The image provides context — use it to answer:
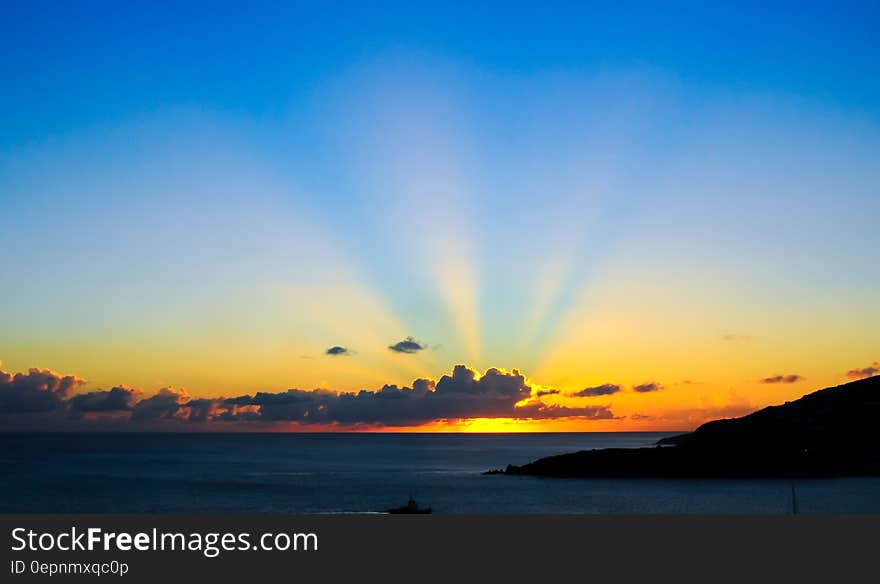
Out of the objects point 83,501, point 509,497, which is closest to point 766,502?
point 509,497

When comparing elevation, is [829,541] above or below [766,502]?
above

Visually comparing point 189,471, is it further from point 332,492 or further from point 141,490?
point 332,492

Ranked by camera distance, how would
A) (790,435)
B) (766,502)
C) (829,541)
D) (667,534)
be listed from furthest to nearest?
(790,435) < (766,502) < (667,534) < (829,541)

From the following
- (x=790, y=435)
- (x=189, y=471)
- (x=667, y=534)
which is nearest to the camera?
(x=667, y=534)

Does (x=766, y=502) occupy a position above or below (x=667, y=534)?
below

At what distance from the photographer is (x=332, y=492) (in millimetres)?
103188

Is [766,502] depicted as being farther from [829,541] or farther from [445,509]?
[829,541]

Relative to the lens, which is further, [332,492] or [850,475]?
[850,475]

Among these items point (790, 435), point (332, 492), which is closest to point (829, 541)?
point (332, 492)

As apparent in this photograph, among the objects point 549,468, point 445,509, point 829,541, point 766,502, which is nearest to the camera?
point 829,541

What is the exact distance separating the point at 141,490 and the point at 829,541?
94.6 metres

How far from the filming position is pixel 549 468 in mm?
126938

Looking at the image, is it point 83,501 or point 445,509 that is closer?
point 445,509

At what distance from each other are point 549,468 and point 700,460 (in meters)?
24.4
